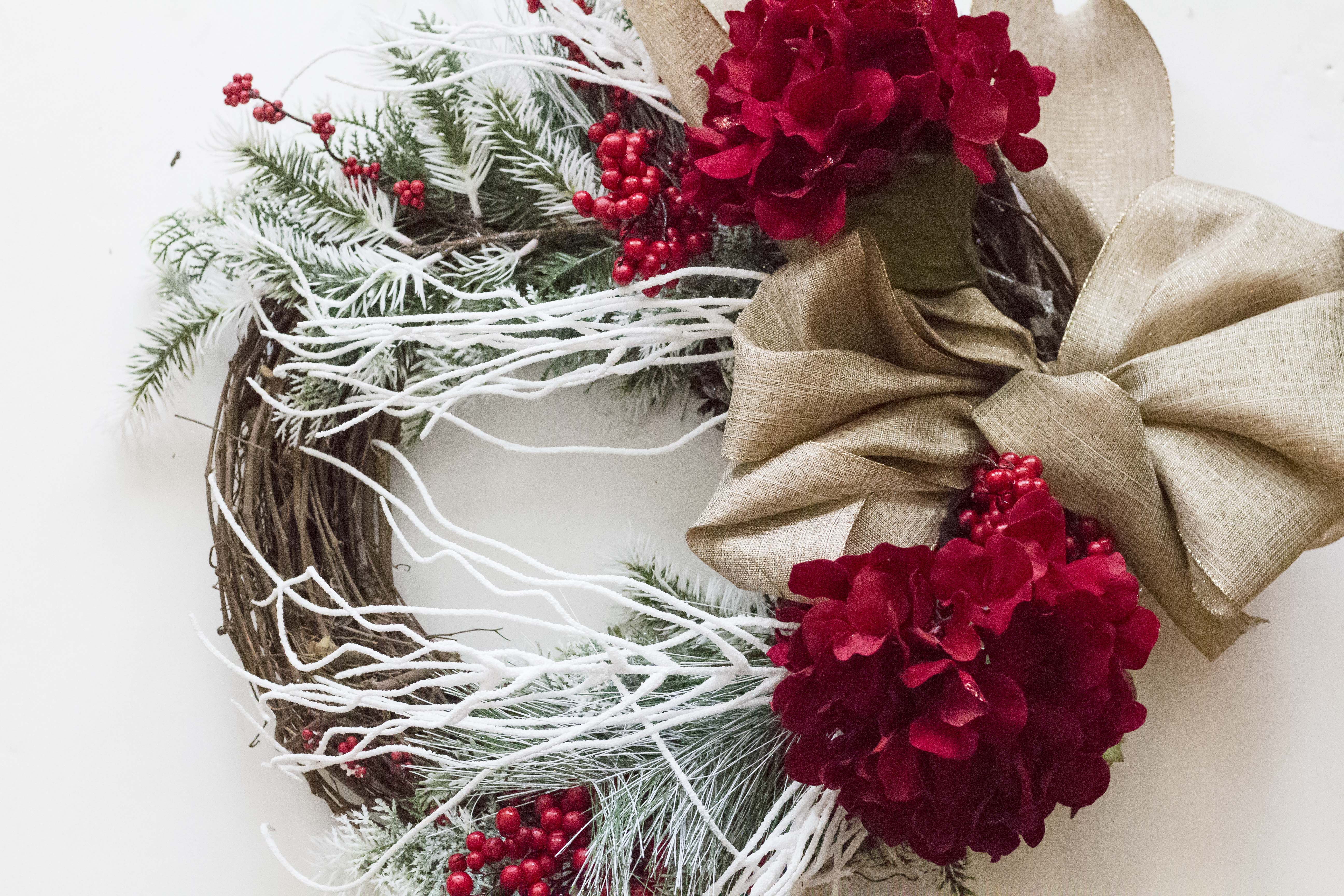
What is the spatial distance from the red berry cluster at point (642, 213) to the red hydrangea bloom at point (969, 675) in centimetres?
35

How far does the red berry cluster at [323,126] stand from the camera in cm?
96

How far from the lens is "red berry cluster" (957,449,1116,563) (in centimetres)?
73

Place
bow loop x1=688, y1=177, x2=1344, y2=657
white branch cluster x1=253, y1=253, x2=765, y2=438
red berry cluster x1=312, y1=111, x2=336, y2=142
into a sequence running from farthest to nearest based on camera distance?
1. red berry cluster x1=312, y1=111, x2=336, y2=142
2. white branch cluster x1=253, y1=253, x2=765, y2=438
3. bow loop x1=688, y1=177, x2=1344, y2=657

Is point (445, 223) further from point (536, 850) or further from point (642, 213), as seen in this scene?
point (536, 850)

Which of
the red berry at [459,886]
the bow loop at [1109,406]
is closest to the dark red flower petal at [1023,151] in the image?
the bow loop at [1109,406]

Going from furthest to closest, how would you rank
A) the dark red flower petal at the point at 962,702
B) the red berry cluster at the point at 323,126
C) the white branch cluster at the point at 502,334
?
the red berry cluster at the point at 323,126
the white branch cluster at the point at 502,334
the dark red flower petal at the point at 962,702

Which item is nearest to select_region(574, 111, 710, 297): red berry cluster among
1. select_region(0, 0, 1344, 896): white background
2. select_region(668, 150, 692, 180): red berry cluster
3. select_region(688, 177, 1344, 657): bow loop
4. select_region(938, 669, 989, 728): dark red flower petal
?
select_region(668, 150, 692, 180): red berry cluster

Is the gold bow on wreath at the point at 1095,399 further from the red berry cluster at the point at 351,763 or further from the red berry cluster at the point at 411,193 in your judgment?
the red berry cluster at the point at 351,763

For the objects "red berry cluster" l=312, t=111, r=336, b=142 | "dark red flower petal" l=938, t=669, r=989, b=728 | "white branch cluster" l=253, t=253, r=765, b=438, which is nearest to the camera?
"dark red flower petal" l=938, t=669, r=989, b=728

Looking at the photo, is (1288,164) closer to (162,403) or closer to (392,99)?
(392,99)

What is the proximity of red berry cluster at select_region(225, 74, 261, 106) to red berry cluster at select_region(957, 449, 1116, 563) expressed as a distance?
2.77 ft

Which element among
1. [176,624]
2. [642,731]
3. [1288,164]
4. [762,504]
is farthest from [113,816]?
[1288,164]

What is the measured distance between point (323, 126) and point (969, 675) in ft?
2.74

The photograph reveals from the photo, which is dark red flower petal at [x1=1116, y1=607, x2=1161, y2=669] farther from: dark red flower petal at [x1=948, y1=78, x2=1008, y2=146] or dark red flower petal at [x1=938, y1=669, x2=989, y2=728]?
dark red flower petal at [x1=948, y1=78, x2=1008, y2=146]
